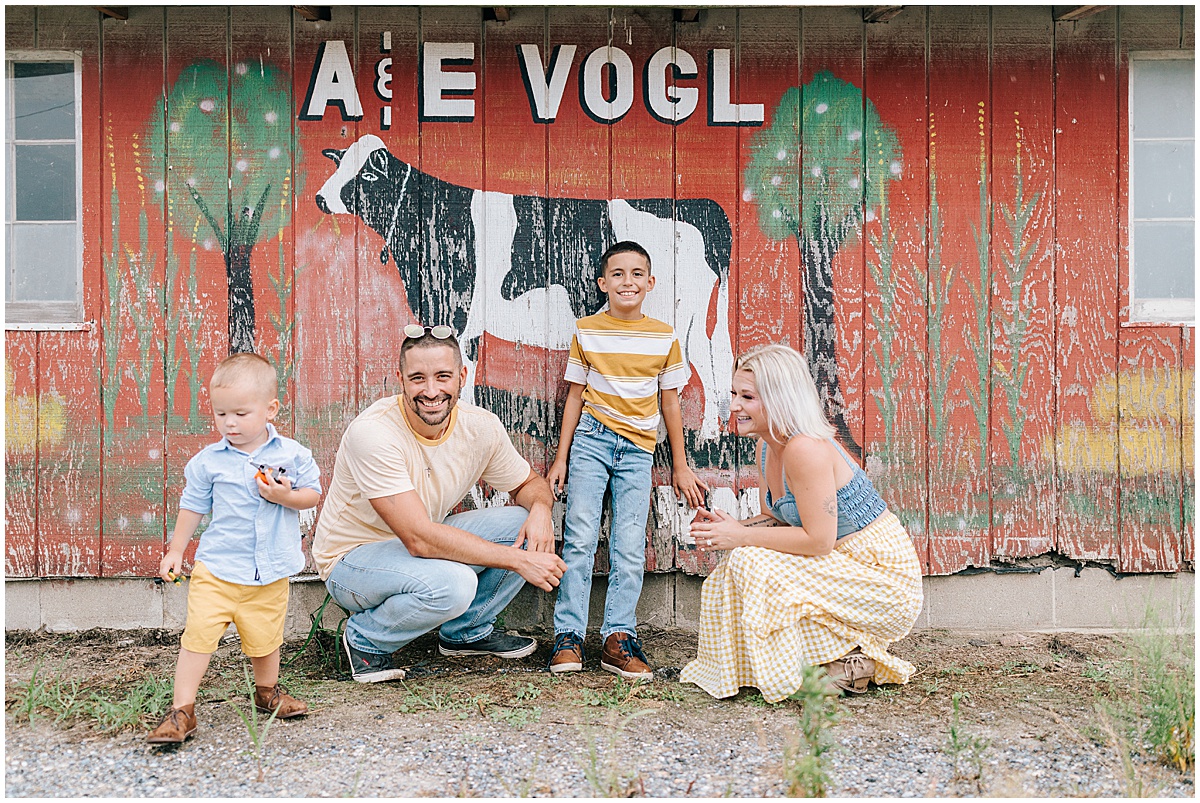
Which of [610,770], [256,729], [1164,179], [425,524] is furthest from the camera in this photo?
[1164,179]

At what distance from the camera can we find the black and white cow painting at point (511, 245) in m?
3.79

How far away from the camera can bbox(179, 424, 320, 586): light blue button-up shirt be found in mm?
2697

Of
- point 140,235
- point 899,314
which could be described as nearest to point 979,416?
point 899,314

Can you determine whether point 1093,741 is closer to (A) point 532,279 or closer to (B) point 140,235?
(A) point 532,279

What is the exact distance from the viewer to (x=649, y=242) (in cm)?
380

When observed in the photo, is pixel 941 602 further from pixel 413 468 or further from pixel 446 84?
pixel 446 84

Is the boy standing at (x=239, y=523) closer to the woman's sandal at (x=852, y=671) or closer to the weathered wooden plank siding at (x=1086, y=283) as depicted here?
the woman's sandal at (x=852, y=671)

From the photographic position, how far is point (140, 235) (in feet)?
12.4

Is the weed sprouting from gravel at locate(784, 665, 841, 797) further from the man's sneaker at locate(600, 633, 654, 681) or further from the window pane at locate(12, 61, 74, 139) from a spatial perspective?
the window pane at locate(12, 61, 74, 139)

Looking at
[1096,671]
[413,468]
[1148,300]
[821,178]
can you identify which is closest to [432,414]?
[413,468]

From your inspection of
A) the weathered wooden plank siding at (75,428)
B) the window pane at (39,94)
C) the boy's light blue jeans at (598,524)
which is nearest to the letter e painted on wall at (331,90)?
the weathered wooden plank siding at (75,428)

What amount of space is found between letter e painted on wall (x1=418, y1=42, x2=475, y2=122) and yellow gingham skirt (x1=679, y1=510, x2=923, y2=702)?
2.15m

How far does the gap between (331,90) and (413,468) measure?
1.68 metres

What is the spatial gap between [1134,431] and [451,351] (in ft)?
9.49
